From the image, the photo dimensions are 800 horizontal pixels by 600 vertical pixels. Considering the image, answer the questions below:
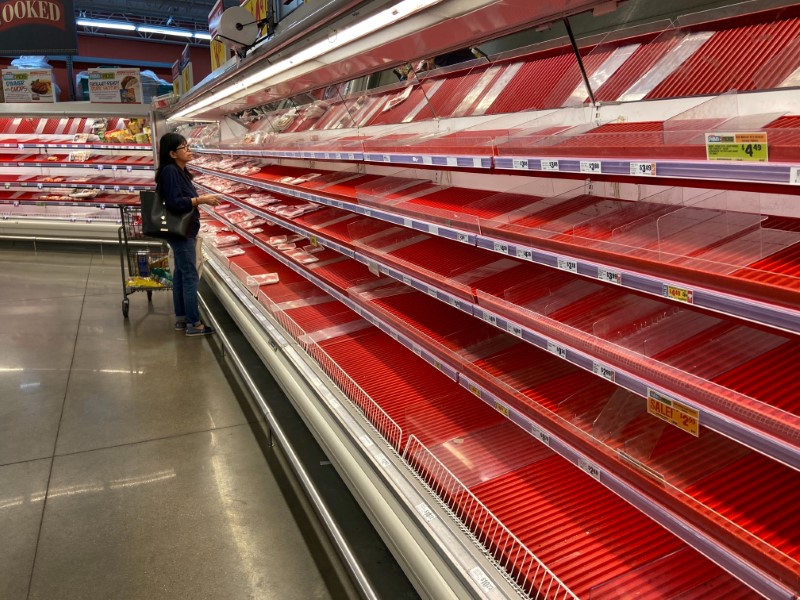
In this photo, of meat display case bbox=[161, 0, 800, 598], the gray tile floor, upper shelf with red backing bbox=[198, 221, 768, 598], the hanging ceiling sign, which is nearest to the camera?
meat display case bbox=[161, 0, 800, 598]

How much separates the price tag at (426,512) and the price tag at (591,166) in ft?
3.49

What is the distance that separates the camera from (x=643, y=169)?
1.28 m

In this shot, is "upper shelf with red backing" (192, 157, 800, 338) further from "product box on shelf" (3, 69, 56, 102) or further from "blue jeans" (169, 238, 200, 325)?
"product box on shelf" (3, 69, 56, 102)

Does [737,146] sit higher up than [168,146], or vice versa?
[168,146]

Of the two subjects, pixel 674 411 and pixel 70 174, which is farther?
pixel 70 174

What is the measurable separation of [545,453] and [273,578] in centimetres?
125

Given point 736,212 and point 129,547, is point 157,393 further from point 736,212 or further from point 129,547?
point 736,212

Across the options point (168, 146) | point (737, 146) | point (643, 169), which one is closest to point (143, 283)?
point (168, 146)

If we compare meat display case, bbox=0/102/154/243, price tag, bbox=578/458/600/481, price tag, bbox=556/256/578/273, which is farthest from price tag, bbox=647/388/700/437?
meat display case, bbox=0/102/154/243

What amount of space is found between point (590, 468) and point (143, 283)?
17.9 feet

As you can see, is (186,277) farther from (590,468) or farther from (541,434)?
(590,468)

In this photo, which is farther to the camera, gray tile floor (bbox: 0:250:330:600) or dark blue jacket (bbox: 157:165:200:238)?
dark blue jacket (bbox: 157:165:200:238)

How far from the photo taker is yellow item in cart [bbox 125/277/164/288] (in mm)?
5938

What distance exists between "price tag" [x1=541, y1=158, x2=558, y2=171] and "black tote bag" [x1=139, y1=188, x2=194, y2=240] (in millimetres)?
4100
